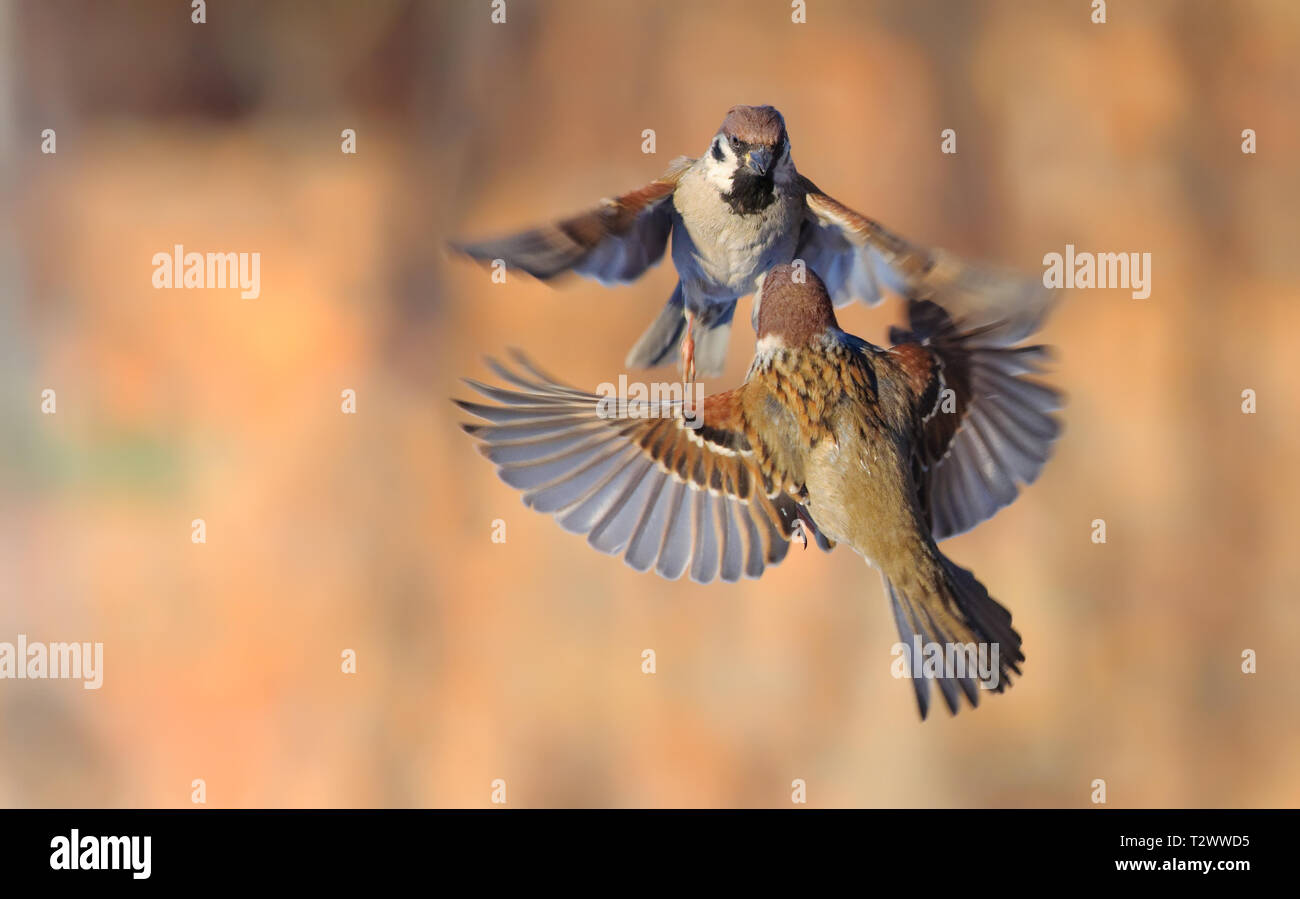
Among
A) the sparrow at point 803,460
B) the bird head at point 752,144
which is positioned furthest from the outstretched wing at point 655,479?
the bird head at point 752,144

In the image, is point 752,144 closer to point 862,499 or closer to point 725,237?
A: point 725,237

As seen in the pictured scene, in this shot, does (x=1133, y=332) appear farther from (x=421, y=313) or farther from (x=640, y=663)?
(x=421, y=313)

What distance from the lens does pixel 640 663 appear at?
5.34ft

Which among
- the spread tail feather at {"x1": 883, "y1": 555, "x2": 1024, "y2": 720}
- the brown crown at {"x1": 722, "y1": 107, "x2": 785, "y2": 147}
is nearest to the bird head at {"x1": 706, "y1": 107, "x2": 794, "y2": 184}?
the brown crown at {"x1": 722, "y1": 107, "x2": 785, "y2": 147}

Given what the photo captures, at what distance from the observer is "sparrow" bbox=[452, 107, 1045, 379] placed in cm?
46

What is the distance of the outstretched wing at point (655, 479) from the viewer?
0.52 m

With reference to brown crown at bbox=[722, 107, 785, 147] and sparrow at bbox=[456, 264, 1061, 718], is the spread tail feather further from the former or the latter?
brown crown at bbox=[722, 107, 785, 147]

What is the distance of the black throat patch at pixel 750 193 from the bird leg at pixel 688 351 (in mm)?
83

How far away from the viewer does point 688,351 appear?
60cm

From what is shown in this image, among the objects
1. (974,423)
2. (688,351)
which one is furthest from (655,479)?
(974,423)

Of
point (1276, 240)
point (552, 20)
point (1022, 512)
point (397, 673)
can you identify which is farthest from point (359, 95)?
point (1276, 240)

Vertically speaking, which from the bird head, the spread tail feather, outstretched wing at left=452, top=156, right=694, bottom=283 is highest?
the bird head

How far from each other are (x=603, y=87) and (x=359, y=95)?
404 millimetres

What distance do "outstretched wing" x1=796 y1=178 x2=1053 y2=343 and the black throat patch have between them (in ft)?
0.07
